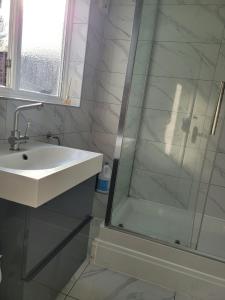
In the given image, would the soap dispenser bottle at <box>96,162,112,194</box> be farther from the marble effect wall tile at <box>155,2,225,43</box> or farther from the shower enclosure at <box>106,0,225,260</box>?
the marble effect wall tile at <box>155,2,225,43</box>

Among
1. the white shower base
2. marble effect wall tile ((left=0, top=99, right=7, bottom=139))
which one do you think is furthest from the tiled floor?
marble effect wall tile ((left=0, top=99, right=7, bottom=139))

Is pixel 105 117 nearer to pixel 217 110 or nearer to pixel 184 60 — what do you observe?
pixel 184 60

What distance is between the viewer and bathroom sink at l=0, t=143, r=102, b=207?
2.70 feet

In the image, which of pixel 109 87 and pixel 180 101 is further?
pixel 109 87

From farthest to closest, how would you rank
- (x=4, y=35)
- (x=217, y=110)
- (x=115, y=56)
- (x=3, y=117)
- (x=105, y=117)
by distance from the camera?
(x=105, y=117)
(x=115, y=56)
(x=217, y=110)
(x=4, y=35)
(x=3, y=117)

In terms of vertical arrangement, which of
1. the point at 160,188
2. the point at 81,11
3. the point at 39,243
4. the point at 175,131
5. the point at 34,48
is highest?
the point at 81,11

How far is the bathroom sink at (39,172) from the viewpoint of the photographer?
0.82 m

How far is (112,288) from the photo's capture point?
57.4 inches

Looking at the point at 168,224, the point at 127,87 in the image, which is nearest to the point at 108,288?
the point at 168,224

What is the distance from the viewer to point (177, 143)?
83.1 inches

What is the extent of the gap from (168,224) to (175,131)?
2.67 ft

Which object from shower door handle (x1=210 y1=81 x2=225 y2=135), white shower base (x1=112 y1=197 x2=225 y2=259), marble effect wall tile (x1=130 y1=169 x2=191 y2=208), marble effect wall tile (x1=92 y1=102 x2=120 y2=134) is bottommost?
white shower base (x1=112 y1=197 x2=225 y2=259)

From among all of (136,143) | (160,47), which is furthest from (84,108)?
(160,47)

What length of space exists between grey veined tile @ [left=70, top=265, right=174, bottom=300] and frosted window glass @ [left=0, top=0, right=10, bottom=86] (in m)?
1.33
